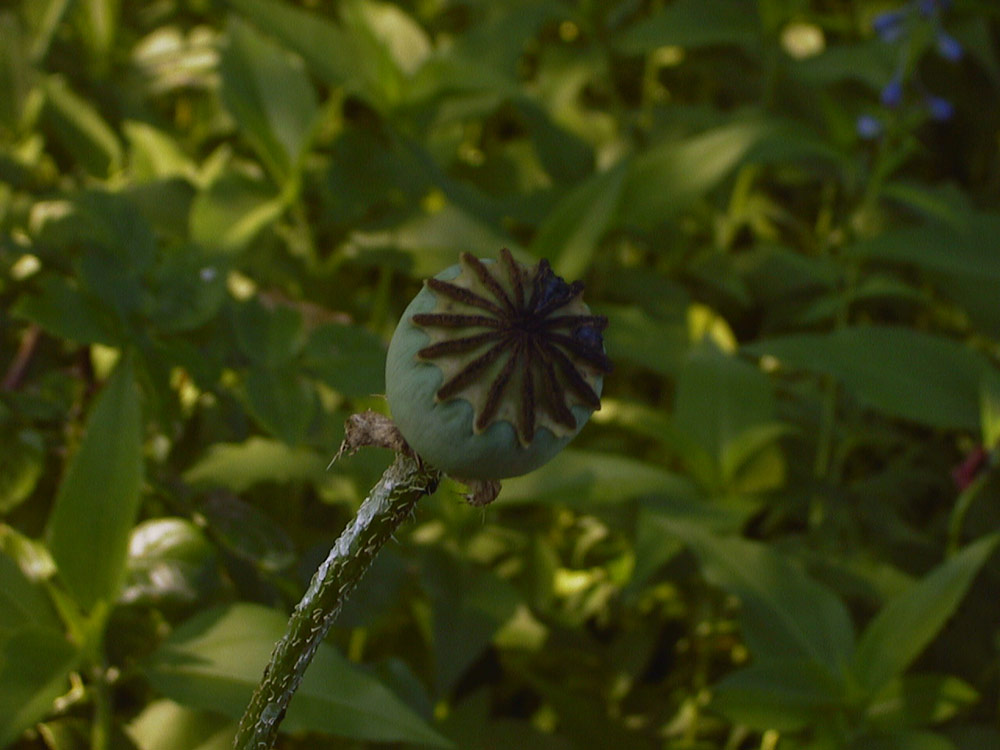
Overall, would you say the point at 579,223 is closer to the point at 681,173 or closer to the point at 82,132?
the point at 681,173

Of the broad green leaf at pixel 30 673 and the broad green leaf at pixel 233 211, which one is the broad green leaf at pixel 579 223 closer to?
the broad green leaf at pixel 233 211

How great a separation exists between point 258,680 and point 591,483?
425 mm

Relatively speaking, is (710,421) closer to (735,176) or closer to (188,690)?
(735,176)

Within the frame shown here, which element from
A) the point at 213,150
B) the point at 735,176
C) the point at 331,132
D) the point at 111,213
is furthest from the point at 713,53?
the point at 111,213

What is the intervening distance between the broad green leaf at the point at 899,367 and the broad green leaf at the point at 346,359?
0.47m

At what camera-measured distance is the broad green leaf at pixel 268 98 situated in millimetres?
1280

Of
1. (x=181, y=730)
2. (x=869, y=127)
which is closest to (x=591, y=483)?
(x=181, y=730)

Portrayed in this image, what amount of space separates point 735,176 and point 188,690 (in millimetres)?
1258

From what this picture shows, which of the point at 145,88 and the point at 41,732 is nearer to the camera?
the point at 41,732

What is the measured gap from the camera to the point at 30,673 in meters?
0.77

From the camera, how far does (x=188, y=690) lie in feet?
2.56

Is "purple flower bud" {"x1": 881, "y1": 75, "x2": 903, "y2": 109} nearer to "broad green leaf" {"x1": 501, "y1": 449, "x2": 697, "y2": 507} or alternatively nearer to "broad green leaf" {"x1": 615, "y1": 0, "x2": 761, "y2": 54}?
"broad green leaf" {"x1": 615, "y1": 0, "x2": 761, "y2": 54}

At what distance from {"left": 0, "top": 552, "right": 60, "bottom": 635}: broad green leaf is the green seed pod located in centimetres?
49

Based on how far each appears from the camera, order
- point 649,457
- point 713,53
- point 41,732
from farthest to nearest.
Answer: point 713,53 < point 649,457 < point 41,732
